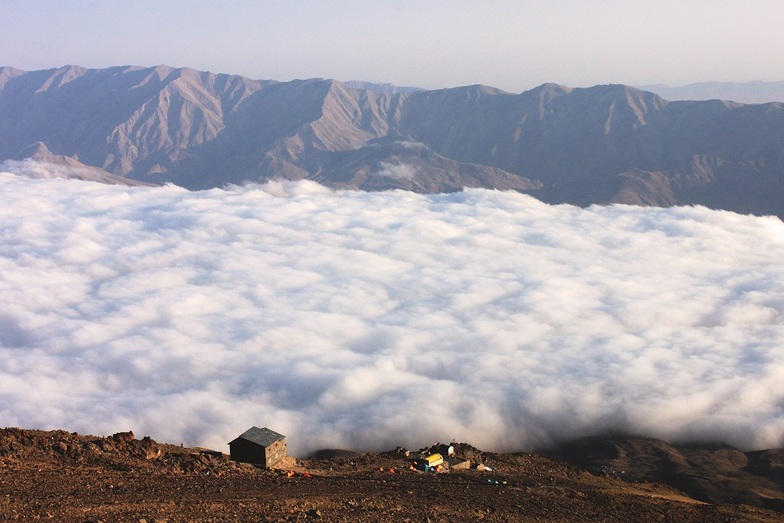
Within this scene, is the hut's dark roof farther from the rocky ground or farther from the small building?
the rocky ground

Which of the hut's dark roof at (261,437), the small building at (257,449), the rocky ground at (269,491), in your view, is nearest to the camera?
the rocky ground at (269,491)

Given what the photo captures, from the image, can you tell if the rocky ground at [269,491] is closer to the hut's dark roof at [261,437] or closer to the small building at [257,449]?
the small building at [257,449]

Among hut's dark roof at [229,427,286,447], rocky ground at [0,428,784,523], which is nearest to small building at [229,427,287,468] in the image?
hut's dark roof at [229,427,286,447]

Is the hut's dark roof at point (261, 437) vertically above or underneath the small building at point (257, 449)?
above

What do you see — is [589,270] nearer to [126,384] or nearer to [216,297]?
[216,297]

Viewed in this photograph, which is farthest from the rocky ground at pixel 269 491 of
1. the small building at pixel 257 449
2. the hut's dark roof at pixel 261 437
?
the hut's dark roof at pixel 261 437

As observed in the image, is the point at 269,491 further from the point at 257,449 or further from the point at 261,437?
the point at 261,437
